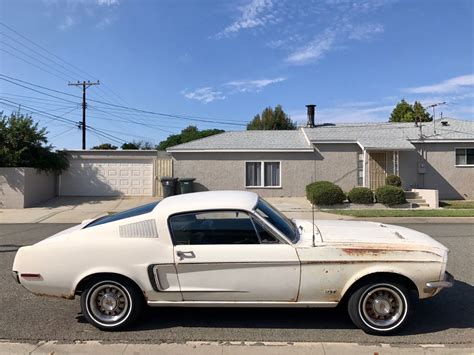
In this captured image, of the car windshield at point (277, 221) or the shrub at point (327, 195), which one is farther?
the shrub at point (327, 195)

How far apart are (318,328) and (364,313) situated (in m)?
0.52

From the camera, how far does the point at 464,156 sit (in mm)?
21438

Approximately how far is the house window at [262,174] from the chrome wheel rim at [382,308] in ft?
56.8

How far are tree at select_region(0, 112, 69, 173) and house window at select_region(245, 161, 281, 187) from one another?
33.8ft

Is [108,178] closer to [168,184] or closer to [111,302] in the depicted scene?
[168,184]

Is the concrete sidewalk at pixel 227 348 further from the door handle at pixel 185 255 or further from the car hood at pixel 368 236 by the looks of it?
the car hood at pixel 368 236

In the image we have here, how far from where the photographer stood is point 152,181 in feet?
73.6

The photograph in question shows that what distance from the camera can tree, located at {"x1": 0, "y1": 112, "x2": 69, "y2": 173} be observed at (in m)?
18.0

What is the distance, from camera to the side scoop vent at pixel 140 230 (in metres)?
4.15

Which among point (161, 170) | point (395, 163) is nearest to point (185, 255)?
point (161, 170)

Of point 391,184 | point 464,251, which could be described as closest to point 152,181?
point 391,184

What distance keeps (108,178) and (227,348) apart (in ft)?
65.7

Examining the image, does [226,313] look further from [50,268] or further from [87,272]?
[50,268]

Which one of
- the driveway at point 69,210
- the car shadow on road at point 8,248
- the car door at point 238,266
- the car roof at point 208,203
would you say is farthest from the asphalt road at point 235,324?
the driveway at point 69,210
